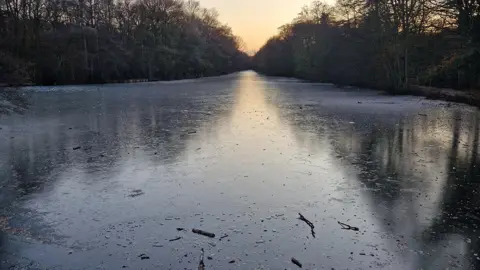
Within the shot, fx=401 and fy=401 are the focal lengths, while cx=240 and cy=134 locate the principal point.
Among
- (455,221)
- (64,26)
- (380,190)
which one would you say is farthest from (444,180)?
(64,26)

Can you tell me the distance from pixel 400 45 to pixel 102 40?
128ft

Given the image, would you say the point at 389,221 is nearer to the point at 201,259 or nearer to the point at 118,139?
the point at 201,259

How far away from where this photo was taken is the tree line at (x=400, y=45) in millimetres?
17906

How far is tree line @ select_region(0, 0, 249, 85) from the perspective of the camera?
46.1m

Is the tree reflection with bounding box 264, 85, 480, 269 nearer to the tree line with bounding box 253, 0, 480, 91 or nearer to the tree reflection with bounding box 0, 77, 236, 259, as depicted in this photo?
the tree line with bounding box 253, 0, 480, 91

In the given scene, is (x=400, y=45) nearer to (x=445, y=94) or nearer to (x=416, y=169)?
(x=445, y=94)

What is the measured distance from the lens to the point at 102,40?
5388 cm

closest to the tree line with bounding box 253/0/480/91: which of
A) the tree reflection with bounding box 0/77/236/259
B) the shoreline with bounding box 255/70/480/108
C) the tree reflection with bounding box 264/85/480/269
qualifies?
the shoreline with bounding box 255/70/480/108

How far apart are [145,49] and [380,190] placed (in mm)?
59523

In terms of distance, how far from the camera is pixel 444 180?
8297 mm

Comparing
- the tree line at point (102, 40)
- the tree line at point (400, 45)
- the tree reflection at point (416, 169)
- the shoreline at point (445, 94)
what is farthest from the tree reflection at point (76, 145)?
the tree line at point (102, 40)

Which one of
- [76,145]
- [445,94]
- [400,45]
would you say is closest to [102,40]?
[400,45]

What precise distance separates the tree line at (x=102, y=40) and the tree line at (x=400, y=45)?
24.6 meters

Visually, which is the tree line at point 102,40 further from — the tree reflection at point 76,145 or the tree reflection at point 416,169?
the tree reflection at point 416,169
